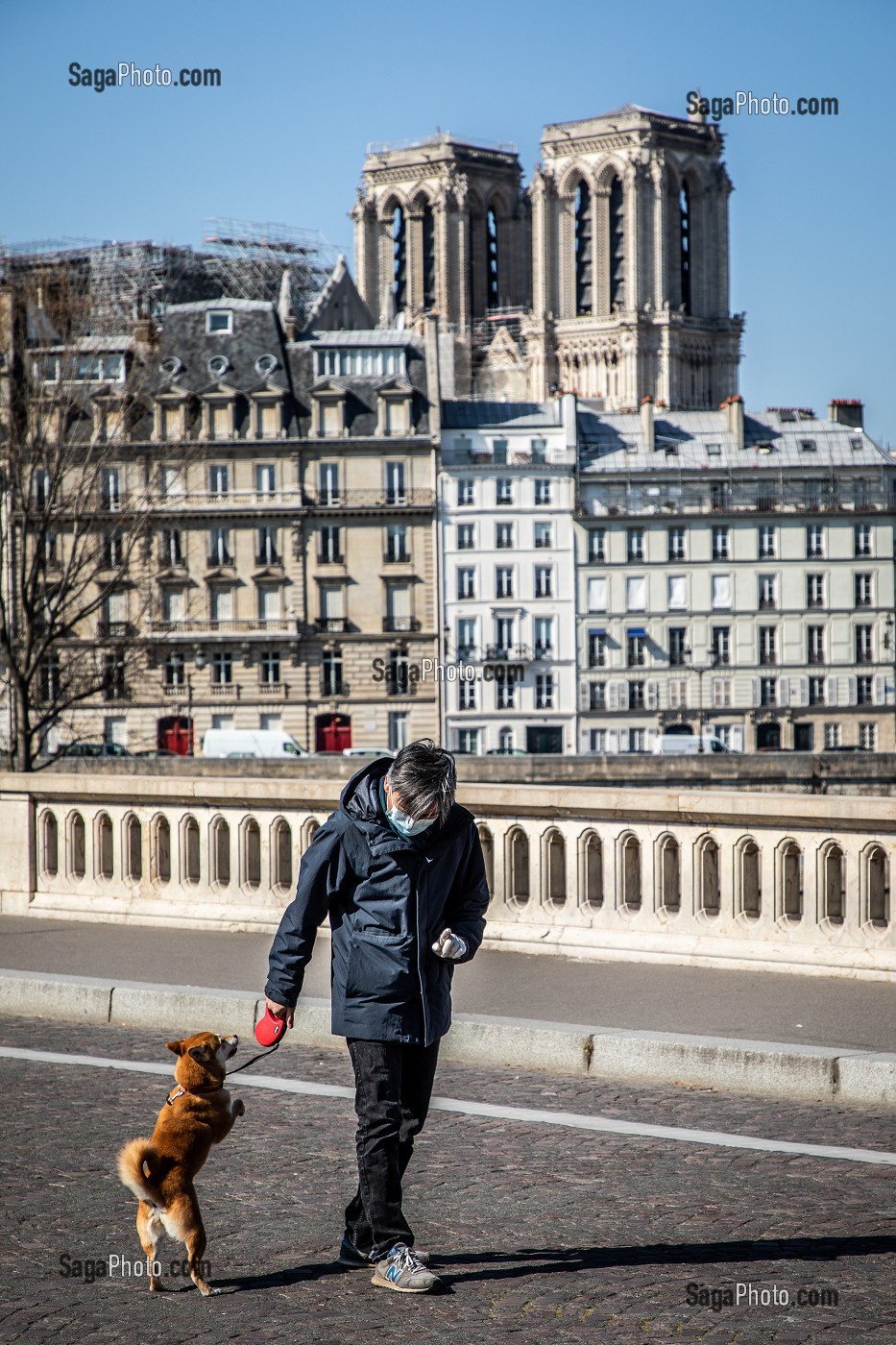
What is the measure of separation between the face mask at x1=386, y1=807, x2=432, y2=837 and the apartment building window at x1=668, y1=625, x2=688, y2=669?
73909 millimetres

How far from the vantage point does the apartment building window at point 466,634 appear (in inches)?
2970

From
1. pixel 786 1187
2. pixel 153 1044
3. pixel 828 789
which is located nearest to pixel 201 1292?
pixel 786 1187

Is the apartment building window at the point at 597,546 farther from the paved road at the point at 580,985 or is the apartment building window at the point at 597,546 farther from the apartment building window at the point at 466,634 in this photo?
the paved road at the point at 580,985

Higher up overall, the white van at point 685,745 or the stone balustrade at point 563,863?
the stone balustrade at point 563,863

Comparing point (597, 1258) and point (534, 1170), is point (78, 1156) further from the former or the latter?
point (597, 1258)

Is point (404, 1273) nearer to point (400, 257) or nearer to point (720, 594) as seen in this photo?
point (720, 594)

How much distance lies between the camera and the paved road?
27.1ft

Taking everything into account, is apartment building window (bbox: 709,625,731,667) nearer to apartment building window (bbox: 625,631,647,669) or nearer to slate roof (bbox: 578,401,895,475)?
apartment building window (bbox: 625,631,647,669)

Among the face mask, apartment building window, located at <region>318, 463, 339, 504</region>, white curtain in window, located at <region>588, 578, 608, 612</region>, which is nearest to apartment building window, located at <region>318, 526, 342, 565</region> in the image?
apartment building window, located at <region>318, 463, 339, 504</region>

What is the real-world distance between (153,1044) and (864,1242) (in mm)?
4198

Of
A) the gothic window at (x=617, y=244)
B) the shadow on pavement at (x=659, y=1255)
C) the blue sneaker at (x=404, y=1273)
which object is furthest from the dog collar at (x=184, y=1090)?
the gothic window at (x=617, y=244)

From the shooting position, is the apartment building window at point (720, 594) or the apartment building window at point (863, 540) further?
the apartment building window at point (863, 540)

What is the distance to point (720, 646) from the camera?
3108 inches

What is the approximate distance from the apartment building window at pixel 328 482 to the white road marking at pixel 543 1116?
6504 cm
